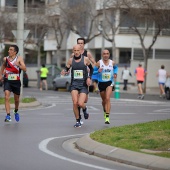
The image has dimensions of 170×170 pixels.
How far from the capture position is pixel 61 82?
147 ft

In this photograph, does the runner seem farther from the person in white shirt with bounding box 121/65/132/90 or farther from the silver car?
the person in white shirt with bounding box 121/65/132/90

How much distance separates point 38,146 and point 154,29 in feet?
130

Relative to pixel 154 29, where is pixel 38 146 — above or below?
below

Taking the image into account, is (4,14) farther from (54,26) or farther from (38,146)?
(38,146)

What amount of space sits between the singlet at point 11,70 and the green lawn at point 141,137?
398 centimetres

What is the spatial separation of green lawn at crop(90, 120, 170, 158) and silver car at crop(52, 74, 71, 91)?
29.2 metres

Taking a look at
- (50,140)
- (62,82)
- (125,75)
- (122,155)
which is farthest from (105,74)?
(125,75)

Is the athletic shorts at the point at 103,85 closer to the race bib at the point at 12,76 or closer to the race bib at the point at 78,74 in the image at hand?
the race bib at the point at 78,74

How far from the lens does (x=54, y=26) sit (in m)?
55.8

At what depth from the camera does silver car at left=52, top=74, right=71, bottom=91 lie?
144ft

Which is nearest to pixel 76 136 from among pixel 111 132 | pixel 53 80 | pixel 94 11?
pixel 111 132

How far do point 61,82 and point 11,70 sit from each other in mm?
27565

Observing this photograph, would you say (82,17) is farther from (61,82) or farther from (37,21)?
(61,82)

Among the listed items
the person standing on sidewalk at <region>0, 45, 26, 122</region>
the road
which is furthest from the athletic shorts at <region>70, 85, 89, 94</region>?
the person standing on sidewalk at <region>0, 45, 26, 122</region>
